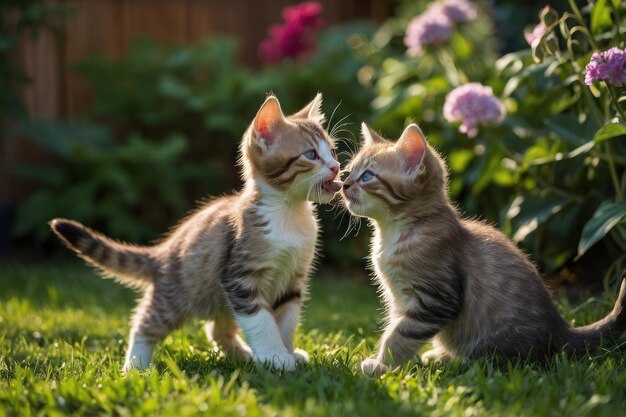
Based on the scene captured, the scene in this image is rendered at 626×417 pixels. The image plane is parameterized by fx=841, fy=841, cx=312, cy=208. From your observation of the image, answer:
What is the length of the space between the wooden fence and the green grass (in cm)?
505

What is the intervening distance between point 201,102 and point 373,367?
18.7ft

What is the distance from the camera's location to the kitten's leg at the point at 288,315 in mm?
4191

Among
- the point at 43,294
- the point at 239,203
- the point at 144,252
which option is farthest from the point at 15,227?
the point at 239,203

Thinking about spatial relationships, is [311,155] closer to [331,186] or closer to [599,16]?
[331,186]

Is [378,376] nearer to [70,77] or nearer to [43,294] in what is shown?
[43,294]

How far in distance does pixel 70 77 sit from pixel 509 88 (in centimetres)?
595

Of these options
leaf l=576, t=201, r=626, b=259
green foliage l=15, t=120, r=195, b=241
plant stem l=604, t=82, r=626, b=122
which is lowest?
green foliage l=15, t=120, r=195, b=241

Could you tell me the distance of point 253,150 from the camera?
418cm

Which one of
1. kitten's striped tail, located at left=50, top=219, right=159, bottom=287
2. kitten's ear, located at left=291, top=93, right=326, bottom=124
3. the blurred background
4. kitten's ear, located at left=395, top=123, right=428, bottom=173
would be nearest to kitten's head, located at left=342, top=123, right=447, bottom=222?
kitten's ear, located at left=395, top=123, right=428, bottom=173

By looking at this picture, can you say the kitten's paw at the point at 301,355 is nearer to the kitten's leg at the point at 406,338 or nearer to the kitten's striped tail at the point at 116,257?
the kitten's leg at the point at 406,338

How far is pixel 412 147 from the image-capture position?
3.91 metres

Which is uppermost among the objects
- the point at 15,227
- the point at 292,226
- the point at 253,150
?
the point at 253,150

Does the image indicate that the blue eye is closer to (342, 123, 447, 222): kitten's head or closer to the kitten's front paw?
(342, 123, 447, 222): kitten's head

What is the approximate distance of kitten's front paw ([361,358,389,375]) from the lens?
12.0ft
